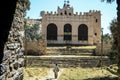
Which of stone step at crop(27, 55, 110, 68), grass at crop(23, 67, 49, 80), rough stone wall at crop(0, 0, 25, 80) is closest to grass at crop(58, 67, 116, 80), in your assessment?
grass at crop(23, 67, 49, 80)

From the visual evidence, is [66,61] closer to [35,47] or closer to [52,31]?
[35,47]

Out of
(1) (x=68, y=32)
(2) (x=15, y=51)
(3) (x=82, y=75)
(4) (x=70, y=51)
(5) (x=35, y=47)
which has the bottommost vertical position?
(3) (x=82, y=75)

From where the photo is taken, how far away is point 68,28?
43812mm

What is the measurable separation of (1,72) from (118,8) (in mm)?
3488

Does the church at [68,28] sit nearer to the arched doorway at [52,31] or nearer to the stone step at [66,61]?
the arched doorway at [52,31]

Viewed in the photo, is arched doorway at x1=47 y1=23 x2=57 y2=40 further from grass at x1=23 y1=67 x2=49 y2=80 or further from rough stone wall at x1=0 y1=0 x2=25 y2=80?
rough stone wall at x1=0 y1=0 x2=25 y2=80

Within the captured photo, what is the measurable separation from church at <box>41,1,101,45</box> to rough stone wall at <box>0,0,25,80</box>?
36844 millimetres

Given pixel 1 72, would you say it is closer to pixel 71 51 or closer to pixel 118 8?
pixel 118 8

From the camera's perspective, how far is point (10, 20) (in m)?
5.38

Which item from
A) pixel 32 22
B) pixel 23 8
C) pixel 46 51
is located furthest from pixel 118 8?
pixel 32 22

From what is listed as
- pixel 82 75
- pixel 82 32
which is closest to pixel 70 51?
pixel 82 32

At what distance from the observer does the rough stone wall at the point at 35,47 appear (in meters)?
35.3

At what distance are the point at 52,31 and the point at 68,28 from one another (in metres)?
2.50

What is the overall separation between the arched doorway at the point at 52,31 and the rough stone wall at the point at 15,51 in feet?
122
